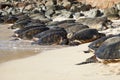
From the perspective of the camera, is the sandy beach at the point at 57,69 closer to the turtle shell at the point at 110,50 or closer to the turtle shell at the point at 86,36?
the turtle shell at the point at 110,50

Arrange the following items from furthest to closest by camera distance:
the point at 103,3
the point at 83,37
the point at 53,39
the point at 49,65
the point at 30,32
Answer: the point at 103,3 → the point at 30,32 → the point at 53,39 → the point at 83,37 → the point at 49,65

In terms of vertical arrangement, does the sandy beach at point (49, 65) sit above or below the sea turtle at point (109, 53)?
below

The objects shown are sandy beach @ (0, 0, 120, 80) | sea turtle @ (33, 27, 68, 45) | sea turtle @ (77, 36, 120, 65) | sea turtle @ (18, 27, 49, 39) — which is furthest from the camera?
sea turtle @ (18, 27, 49, 39)

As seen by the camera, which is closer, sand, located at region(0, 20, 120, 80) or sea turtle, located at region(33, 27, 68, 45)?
sand, located at region(0, 20, 120, 80)

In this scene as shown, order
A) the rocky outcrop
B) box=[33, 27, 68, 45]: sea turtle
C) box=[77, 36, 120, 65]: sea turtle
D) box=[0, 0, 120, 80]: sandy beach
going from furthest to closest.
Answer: the rocky outcrop < box=[33, 27, 68, 45]: sea turtle < box=[77, 36, 120, 65]: sea turtle < box=[0, 0, 120, 80]: sandy beach

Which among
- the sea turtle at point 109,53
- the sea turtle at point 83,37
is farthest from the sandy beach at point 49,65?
the sea turtle at point 83,37

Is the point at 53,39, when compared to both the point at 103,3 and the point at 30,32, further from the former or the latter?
the point at 103,3

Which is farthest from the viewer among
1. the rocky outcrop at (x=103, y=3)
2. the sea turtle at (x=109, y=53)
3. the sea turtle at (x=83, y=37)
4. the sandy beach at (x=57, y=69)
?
the rocky outcrop at (x=103, y=3)

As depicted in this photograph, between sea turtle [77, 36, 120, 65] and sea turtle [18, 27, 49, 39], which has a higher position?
sea turtle [77, 36, 120, 65]

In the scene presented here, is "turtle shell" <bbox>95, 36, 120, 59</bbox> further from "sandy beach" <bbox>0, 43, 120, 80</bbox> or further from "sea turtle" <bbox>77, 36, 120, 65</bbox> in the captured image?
"sandy beach" <bbox>0, 43, 120, 80</bbox>

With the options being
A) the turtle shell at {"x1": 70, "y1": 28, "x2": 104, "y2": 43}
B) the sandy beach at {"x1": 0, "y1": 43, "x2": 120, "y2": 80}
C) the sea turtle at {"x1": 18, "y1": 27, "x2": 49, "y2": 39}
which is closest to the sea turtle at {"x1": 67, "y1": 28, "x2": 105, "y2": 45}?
the turtle shell at {"x1": 70, "y1": 28, "x2": 104, "y2": 43}

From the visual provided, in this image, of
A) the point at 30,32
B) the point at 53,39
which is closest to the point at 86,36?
the point at 53,39

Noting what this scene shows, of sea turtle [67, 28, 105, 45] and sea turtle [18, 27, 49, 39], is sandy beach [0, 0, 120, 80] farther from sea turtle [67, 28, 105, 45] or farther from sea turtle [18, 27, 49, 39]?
sea turtle [18, 27, 49, 39]

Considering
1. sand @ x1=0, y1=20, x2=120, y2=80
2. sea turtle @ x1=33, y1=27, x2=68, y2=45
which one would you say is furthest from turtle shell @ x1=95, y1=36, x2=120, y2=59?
sea turtle @ x1=33, y1=27, x2=68, y2=45
